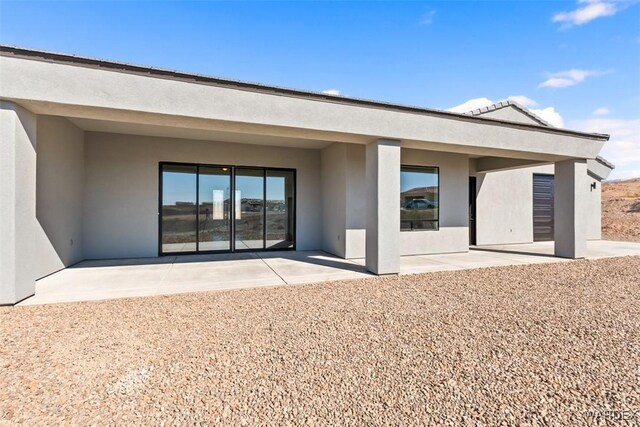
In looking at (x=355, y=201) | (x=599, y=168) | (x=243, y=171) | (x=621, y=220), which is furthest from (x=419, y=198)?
(x=621, y=220)

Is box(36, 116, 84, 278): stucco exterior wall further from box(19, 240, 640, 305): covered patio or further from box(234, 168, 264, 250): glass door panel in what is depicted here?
box(234, 168, 264, 250): glass door panel

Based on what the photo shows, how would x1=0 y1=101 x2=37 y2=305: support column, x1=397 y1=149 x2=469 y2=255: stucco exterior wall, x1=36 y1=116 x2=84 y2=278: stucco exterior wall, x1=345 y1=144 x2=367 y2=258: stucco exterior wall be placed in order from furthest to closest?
x1=397 y1=149 x2=469 y2=255: stucco exterior wall < x1=345 y1=144 x2=367 y2=258: stucco exterior wall < x1=36 y1=116 x2=84 y2=278: stucco exterior wall < x1=0 y1=101 x2=37 y2=305: support column

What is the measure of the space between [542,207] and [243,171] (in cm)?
1344

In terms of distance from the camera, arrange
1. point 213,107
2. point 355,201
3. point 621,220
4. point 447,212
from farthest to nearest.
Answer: point 621,220 < point 447,212 < point 355,201 < point 213,107

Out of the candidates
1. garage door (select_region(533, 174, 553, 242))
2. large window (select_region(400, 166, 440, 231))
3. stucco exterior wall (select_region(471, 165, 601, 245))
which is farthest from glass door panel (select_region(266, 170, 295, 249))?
garage door (select_region(533, 174, 553, 242))

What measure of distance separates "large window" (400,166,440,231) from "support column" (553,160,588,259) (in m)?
3.90

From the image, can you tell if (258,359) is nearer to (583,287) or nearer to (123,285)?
(123,285)

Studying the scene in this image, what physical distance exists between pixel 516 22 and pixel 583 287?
8022mm

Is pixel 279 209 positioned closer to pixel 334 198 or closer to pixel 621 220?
pixel 334 198

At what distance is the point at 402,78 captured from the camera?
37.5ft

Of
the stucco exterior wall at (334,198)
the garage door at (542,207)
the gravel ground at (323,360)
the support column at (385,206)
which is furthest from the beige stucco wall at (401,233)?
the garage door at (542,207)

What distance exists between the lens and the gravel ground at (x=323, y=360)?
7.68ft

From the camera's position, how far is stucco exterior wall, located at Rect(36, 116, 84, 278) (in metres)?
6.34

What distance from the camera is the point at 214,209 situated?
9.81 m
